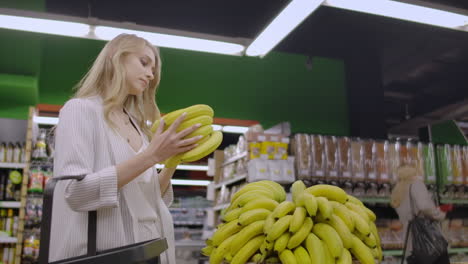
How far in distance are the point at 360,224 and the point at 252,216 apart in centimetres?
33

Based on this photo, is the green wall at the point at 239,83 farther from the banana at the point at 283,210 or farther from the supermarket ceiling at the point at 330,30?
the banana at the point at 283,210

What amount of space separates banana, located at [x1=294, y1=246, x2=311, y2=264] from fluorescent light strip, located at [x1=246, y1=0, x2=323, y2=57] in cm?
291

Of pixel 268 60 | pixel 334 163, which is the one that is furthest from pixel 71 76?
pixel 334 163

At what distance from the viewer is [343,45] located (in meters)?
8.39

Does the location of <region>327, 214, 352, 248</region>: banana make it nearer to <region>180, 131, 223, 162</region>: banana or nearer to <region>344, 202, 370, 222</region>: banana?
<region>344, 202, 370, 222</region>: banana

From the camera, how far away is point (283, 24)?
4383 millimetres

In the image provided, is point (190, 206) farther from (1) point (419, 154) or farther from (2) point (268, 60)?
(1) point (419, 154)

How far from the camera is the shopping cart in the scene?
1020 mm

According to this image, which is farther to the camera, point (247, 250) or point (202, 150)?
point (202, 150)

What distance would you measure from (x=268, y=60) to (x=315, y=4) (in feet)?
14.2

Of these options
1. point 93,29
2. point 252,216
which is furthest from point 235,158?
point 252,216

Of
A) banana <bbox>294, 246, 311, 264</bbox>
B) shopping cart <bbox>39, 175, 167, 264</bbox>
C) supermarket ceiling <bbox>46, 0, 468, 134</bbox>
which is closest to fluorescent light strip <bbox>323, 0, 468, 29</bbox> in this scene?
supermarket ceiling <bbox>46, 0, 468, 134</bbox>

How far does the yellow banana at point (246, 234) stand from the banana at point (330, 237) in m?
0.17

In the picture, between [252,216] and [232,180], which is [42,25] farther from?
[252,216]
